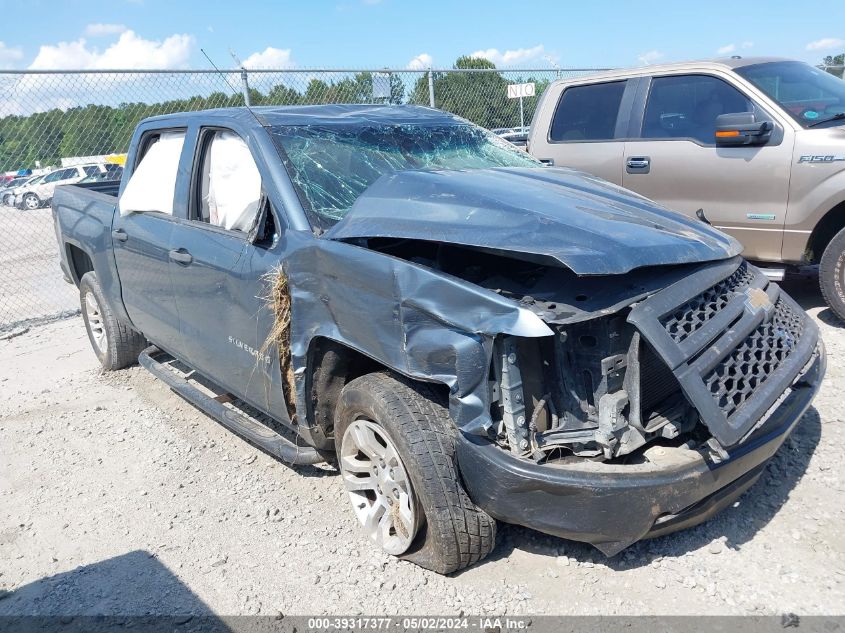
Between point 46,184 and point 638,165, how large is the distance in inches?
392

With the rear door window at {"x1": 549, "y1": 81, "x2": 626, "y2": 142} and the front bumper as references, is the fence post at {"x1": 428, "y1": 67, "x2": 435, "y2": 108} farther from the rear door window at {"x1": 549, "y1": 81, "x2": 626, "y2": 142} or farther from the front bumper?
the front bumper

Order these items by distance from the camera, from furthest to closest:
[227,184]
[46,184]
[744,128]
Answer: [46,184]
[744,128]
[227,184]

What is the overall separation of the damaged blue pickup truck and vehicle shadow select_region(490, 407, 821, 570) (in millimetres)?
323

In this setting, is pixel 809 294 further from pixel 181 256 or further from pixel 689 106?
pixel 181 256

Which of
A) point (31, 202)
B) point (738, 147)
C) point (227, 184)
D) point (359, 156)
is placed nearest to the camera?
point (359, 156)

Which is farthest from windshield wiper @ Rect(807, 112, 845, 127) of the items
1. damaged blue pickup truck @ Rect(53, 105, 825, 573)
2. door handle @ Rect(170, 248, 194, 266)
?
door handle @ Rect(170, 248, 194, 266)

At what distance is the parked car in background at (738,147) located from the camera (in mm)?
5184

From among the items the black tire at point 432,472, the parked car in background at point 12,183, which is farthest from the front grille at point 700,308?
the parked car in background at point 12,183

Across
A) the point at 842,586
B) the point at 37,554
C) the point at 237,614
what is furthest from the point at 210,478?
the point at 842,586

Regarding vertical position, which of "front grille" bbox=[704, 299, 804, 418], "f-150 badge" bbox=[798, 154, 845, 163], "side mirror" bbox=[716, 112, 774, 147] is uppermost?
"side mirror" bbox=[716, 112, 774, 147]

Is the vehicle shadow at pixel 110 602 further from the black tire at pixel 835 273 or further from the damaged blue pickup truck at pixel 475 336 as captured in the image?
the black tire at pixel 835 273

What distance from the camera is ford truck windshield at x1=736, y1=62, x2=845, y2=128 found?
541 cm

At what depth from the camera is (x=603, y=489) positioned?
8.00ft

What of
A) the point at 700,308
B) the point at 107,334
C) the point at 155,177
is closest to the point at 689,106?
the point at 700,308
